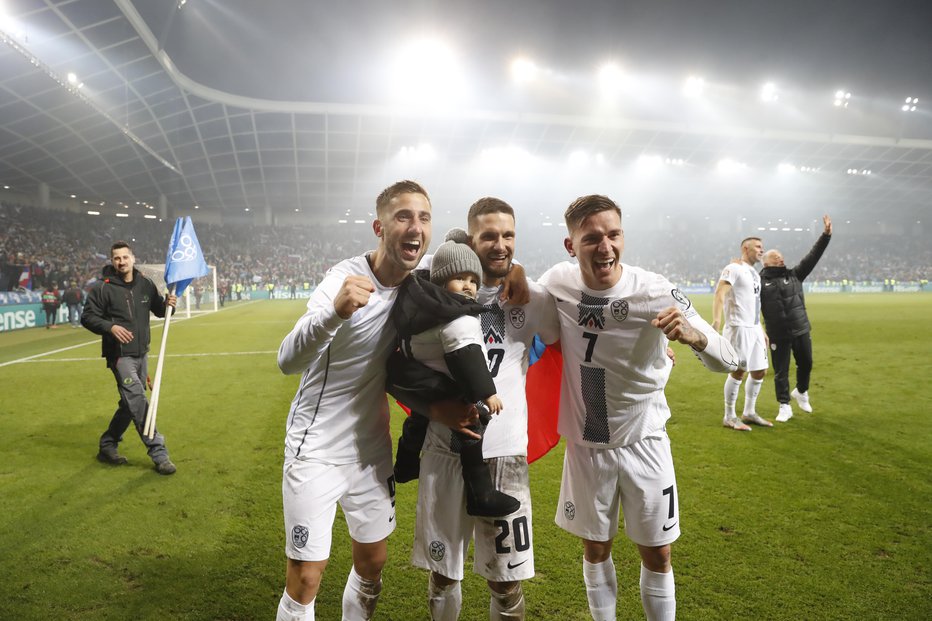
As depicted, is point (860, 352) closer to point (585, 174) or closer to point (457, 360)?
point (457, 360)

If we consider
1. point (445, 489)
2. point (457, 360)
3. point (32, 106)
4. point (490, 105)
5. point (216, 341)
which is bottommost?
point (216, 341)

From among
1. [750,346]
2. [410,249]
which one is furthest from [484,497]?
[750,346]

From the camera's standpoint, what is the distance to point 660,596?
258 centimetres

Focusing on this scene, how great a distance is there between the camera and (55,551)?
387cm

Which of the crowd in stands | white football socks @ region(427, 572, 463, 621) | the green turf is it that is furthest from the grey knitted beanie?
the crowd in stands

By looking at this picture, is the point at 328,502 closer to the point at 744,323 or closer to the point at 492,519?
the point at 492,519

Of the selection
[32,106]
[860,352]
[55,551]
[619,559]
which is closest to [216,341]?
[55,551]

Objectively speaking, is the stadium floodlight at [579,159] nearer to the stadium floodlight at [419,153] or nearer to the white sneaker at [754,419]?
the stadium floodlight at [419,153]

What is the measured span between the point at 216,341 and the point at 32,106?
19332mm

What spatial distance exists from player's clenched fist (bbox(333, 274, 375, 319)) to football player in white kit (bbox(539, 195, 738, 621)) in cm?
117

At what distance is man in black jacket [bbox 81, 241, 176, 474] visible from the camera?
547cm

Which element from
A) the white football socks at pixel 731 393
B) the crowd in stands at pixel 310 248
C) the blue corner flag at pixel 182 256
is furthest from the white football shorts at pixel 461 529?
the crowd in stands at pixel 310 248

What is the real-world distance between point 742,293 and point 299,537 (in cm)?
626

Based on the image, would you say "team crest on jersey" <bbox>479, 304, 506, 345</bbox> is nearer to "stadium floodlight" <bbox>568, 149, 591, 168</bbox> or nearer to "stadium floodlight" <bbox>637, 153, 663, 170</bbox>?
"stadium floodlight" <bbox>568, 149, 591, 168</bbox>
